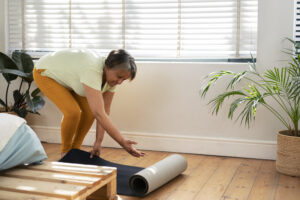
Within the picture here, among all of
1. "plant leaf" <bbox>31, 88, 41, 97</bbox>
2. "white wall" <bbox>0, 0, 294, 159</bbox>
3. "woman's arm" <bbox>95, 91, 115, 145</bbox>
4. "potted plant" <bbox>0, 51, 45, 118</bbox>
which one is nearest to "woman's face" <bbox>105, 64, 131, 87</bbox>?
"woman's arm" <bbox>95, 91, 115, 145</bbox>

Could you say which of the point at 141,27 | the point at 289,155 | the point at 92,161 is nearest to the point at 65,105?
the point at 92,161

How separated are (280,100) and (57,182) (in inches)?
81.0

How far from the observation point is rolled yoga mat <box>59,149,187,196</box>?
7.95 feet

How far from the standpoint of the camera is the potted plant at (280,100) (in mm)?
2900

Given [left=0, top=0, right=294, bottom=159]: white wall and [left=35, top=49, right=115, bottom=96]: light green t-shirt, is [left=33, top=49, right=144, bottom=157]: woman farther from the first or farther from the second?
[left=0, top=0, right=294, bottom=159]: white wall

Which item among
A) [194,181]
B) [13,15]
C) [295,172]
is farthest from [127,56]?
[13,15]

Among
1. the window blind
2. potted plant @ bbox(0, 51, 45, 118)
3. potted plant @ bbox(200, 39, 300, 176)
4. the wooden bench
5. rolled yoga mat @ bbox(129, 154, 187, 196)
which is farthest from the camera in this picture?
potted plant @ bbox(0, 51, 45, 118)

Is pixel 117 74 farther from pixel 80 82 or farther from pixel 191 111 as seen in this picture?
pixel 191 111

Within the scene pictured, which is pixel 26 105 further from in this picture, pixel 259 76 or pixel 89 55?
pixel 259 76

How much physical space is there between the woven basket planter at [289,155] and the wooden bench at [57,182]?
135 centimetres

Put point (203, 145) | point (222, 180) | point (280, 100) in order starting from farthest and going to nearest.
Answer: point (203, 145) → point (280, 100) → point (222, 180)

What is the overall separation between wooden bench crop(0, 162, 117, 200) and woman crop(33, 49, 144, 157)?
414mm

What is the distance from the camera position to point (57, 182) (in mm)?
1994

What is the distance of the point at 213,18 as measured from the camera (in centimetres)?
352
